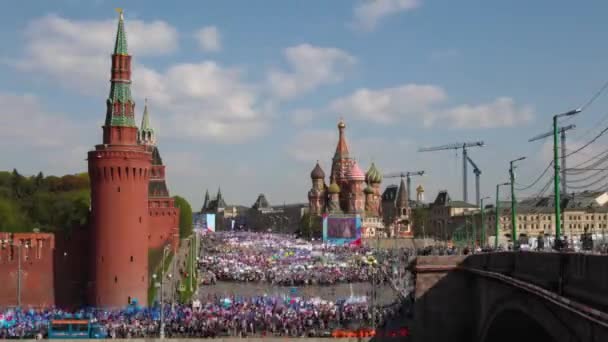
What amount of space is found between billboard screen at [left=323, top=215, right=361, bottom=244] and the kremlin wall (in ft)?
283

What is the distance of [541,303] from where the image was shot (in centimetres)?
2005

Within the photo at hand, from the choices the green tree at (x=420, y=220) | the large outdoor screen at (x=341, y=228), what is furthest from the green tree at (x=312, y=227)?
the green tree at (x=420, y=220)

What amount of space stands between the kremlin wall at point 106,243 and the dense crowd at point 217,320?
3.75 m

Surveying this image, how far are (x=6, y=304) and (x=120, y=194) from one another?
10.4m

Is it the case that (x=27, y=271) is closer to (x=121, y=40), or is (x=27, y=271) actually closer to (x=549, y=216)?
(x=121, y=40)

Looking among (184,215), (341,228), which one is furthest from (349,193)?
(184,215)

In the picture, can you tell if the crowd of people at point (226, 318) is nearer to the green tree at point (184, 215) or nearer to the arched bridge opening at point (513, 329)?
the arched bridge opening at point (513, 329)

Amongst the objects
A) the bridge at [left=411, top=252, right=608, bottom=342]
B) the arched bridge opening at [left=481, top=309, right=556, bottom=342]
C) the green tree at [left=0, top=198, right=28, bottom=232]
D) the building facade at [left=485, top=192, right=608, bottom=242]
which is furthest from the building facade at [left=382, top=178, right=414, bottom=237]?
the arched bridge opening at [left=481, top=309, right=556, bottom=342]

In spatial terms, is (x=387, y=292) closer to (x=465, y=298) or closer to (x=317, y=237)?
(x=465, y=298)

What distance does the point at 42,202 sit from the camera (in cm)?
9950

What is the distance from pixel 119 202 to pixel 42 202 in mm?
45979

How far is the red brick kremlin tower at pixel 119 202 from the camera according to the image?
56656 mm

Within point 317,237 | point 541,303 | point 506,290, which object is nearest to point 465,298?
point 506,290

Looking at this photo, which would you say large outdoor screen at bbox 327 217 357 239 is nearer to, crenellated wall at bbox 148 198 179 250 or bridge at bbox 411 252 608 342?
crenellated wall at bbox 148 198 179 250
